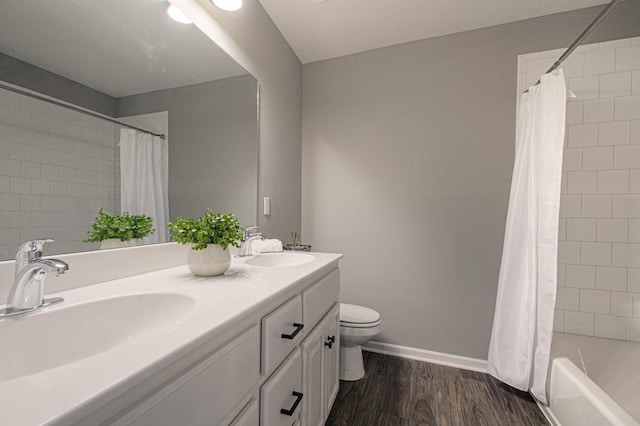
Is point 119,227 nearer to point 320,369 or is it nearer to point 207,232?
point 207,232

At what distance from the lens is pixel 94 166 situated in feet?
2.83

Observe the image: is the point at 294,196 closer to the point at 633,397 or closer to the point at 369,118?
the point at 369,118

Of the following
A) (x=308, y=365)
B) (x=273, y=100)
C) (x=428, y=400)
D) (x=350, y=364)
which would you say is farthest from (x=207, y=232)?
(x=428, y=400)

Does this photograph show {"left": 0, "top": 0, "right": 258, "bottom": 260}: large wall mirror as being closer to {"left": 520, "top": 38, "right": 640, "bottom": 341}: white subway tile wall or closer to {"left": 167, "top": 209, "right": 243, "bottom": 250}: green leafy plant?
{"left": 167, "top": 209, "right": 243, "bottom": 250}: green leafy plant

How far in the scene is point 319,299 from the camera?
3.99ft

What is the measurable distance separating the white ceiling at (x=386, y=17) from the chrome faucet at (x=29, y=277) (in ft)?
6.04

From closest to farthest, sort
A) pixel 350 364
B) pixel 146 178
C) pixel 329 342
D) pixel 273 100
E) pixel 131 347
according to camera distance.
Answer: pixel 131 347 < pixel 146 178 < pixel 329 342 < pixel 350 364 < pixel 273 100

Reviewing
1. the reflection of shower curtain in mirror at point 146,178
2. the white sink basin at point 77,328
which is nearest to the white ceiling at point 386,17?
the reflection of shower curtain in mirror at point 146,178

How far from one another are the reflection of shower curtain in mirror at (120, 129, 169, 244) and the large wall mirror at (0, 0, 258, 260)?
0.09 ft

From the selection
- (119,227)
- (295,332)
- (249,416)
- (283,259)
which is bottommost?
(249,416)

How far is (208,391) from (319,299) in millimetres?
696

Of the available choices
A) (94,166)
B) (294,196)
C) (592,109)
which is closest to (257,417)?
(94,166)

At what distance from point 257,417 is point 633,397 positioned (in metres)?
2.01

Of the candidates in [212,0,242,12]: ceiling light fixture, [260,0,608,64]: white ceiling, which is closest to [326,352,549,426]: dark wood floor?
[212,0,242,12]: ceiling light fixture
